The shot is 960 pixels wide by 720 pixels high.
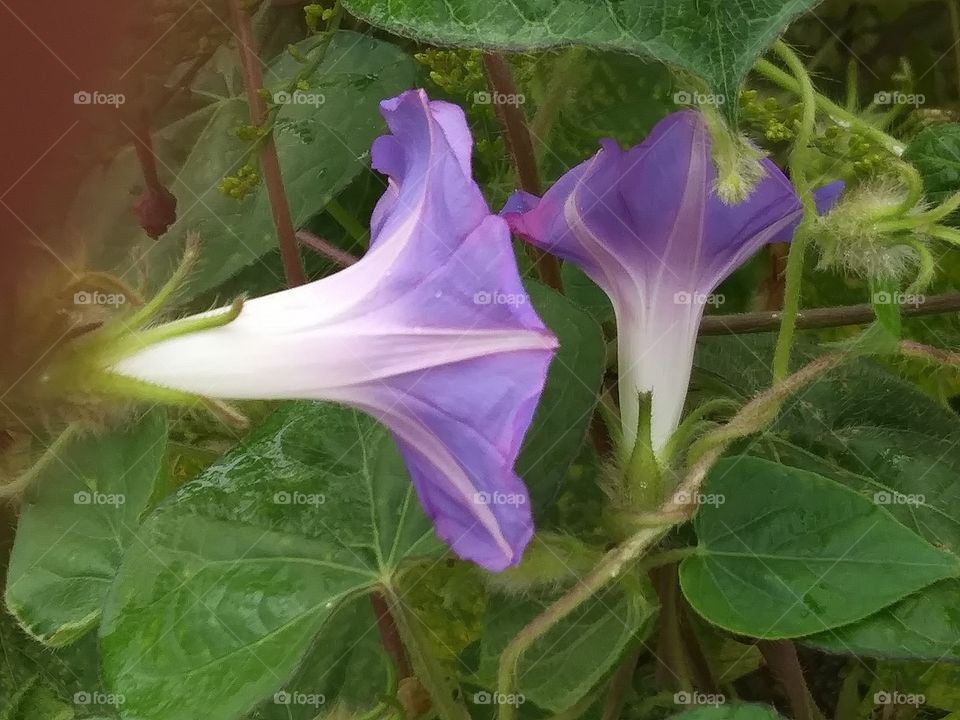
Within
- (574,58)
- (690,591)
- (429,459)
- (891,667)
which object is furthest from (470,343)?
(891,667)

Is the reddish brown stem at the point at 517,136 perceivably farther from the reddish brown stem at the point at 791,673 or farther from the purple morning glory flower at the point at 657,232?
the reddish brown stem at the point at 791,673

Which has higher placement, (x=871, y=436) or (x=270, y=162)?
(x=270, y=162)

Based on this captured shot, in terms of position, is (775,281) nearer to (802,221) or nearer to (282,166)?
(802,221)

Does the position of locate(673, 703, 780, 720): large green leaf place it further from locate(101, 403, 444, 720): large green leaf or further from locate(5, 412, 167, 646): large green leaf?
locate(5, 412, 167, 646): large green leaf

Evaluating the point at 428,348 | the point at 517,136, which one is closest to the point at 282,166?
the point at 517,136

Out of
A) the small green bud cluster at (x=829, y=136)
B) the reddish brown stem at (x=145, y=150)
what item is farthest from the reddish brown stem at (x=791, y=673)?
the reddish brown stem at (x=145, y=150)

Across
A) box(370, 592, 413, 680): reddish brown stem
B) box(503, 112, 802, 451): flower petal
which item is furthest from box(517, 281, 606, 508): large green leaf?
box(370, 592, 413, 680): reddish brown stem

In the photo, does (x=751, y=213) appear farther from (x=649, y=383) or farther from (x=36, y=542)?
(x=36, y=542)
